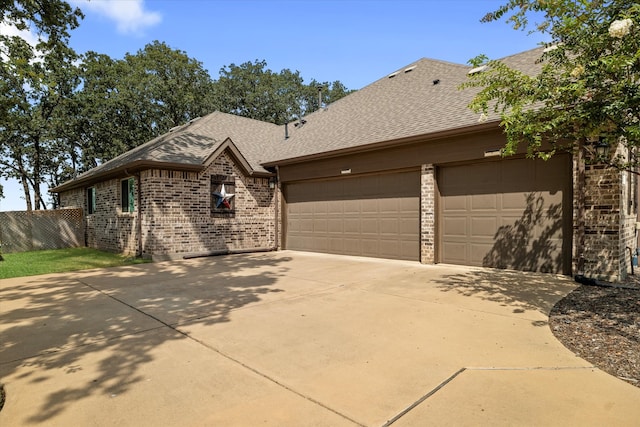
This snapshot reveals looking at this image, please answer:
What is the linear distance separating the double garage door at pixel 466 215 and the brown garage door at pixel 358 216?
3cm

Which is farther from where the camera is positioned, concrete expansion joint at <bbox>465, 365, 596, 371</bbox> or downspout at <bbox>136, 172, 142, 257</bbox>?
downspout at <bbox>136, 172, 142, 257</bbox>

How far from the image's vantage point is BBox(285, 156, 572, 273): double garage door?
26.4 ft

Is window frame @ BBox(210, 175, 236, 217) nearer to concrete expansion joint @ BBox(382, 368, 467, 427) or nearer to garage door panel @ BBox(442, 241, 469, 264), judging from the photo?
garage door panel @ BBox(442, 241, 469, 264)

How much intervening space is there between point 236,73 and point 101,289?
32.9m

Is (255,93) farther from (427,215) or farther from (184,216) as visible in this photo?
(427,215)

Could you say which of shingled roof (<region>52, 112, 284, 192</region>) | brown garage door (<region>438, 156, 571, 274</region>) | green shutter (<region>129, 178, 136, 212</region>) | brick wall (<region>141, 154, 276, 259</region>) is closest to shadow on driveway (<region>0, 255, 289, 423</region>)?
brick wall (<region>141, 154, 276, 259</region>)

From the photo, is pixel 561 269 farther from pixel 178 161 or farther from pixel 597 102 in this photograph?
pixel 178 161

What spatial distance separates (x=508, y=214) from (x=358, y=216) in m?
4.62

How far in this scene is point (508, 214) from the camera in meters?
8.63

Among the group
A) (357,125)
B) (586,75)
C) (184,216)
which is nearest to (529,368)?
(586,75)

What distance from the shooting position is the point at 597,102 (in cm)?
444

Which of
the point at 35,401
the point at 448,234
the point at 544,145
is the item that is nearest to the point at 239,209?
the point at 448,234

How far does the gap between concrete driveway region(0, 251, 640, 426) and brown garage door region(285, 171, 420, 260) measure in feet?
13.1

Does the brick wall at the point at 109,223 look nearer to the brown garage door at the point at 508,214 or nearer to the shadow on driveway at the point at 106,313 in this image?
the shadow on driveway at the point at 106,313
